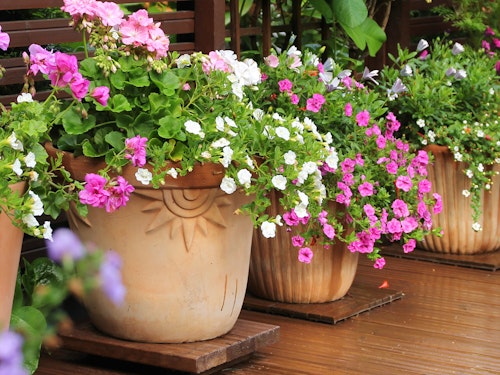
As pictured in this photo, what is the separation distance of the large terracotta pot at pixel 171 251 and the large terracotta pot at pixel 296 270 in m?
0.61

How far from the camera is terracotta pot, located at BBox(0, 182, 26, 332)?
91.9 inches

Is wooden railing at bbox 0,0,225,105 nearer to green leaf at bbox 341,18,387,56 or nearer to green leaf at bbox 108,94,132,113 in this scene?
green leaf at bbox 108,94,132,113

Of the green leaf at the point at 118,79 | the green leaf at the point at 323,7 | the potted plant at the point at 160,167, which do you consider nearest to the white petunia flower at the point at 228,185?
the potted plant at the point at 160,167

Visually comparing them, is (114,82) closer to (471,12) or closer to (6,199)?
(6,199)

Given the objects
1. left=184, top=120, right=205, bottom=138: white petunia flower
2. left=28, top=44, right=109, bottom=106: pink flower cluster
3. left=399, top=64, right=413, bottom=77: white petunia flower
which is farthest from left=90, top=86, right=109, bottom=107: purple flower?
left=399, top=64, right=413, bottom=77: white petunia flower

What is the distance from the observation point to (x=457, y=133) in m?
4.11

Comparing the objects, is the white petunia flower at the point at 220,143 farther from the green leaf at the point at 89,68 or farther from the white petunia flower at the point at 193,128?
the green leaf at the point at 89,68

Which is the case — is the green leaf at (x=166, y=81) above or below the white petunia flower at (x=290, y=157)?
above

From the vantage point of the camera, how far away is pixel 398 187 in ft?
11.5

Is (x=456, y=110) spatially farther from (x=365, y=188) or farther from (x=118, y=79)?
(x=118, y=79)

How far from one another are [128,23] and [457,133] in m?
1.86

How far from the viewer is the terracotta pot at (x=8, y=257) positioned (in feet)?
7.66

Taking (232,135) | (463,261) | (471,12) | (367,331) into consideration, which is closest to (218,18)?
(232,135)


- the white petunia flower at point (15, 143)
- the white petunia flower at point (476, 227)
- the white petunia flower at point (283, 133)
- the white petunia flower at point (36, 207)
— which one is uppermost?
the white petunia flower at point (283, 133)
